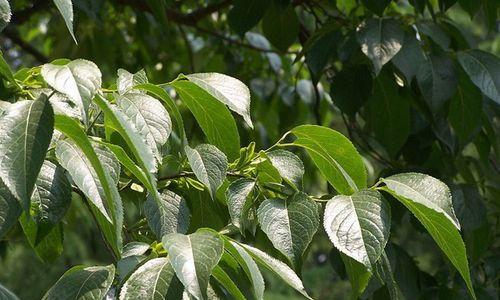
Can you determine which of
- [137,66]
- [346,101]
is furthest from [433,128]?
[137,66]

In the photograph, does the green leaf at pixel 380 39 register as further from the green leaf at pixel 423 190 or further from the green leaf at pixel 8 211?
the green leaf at pixel 8 211

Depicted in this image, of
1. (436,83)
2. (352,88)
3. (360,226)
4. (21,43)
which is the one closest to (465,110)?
(436,83)

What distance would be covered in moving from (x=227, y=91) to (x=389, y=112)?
2.72ft

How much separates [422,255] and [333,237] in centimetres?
785

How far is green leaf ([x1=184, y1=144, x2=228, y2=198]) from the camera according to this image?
3.31 ft

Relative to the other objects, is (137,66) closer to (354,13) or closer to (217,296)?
(354,13)

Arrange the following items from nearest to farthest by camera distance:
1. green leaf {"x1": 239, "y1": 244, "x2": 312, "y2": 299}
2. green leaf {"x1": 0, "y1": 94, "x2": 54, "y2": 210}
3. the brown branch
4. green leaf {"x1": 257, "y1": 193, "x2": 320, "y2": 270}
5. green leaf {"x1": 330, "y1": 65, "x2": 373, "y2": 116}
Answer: green leaf {"x1": 0, "y1": 94, "x2": 54, "y2": 210}, green leaf {"x1": 239, "y1": 244, "x2": 312, "y2": 299}, green leaf {"x1": 257, "y1": 193, "x2": 320, "y2": 270}, green leaf {"x1": 330, "y1": 65, "x2": 373, "y2": 116}, the brown branch

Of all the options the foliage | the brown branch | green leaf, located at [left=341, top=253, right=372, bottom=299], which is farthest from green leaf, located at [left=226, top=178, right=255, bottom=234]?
the brown branch

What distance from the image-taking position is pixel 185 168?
1147mm

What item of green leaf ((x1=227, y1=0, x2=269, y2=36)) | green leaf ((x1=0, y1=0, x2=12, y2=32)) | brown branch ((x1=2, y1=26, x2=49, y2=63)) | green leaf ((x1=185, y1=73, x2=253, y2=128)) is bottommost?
brown branch ((x1=2, y1=26, x2=49, y2=63))

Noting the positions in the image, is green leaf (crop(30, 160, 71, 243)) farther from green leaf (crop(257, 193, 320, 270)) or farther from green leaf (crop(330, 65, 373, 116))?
green leaf (crop(330, 65, 373, 116))

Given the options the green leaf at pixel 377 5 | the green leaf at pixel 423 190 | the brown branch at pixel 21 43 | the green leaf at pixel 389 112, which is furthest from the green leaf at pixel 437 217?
the brown branch at pixel 21 43

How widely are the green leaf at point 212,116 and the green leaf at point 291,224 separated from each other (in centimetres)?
11

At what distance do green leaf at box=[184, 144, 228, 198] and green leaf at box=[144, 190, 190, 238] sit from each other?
6cm
